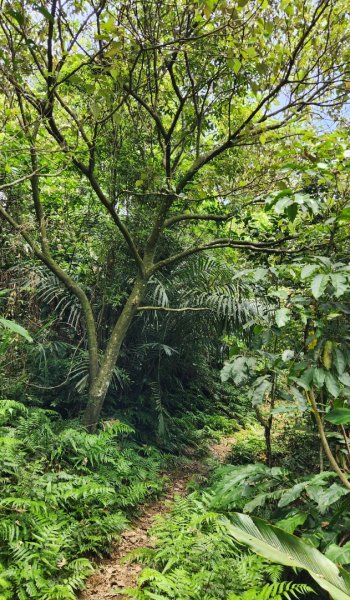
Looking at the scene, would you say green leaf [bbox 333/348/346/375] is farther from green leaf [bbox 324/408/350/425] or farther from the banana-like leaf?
the banana-like leaf

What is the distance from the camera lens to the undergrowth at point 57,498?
105 inches

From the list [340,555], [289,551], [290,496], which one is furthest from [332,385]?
[289,551]

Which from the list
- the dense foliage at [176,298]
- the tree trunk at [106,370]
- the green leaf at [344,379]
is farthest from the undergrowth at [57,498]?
the green leaf at [344,379]

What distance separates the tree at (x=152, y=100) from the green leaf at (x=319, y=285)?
Answer: 2.17m

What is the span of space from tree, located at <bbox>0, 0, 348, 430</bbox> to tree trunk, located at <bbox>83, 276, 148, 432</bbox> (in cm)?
1

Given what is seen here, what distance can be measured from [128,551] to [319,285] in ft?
9.32

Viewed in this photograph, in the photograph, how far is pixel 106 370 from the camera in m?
4.76

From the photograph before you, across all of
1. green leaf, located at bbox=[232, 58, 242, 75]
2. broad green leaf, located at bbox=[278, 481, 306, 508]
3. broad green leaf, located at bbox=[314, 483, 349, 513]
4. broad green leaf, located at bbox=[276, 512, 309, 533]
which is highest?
green leaf, located at bbox=[232, 58, 242, 75]

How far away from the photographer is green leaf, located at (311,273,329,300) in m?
2.14

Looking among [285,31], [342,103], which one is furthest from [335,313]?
[285,31]

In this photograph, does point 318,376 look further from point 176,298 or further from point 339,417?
point 176,298

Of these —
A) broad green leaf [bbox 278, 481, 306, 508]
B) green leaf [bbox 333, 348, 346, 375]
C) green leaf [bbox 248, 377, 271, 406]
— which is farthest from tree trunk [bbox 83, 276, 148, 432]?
green leaf [bbox 333, 348, 346, 375]

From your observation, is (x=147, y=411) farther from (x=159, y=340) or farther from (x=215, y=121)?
(x=215, y=121)

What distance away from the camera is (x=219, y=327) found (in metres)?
5.98
